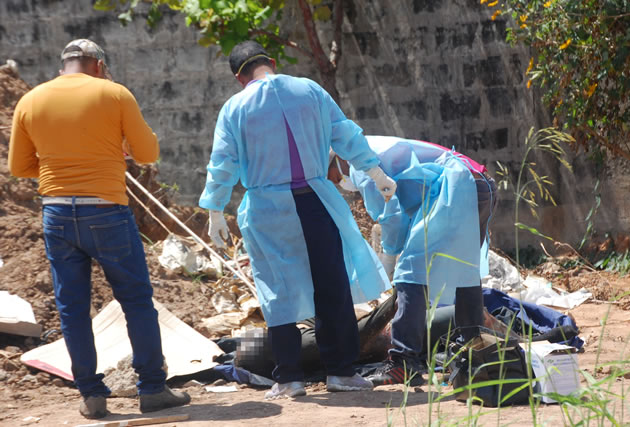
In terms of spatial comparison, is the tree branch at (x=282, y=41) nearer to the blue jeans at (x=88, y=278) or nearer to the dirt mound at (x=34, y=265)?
the dirt mound at (x=34, y=265)

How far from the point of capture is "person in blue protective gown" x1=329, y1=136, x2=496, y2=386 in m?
3.82

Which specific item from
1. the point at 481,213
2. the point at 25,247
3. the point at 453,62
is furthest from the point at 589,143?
the point at 25,247

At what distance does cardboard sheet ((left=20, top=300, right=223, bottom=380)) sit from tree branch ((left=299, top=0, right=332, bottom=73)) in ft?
10.1

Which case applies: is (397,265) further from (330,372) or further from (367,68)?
(367,68)

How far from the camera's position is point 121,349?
4414mm

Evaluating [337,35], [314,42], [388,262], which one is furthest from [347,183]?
[337,35]

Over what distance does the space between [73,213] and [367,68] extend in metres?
4.52

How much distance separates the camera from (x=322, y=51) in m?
7.07

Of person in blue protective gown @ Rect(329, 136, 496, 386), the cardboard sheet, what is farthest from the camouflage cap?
the cardboard sheet

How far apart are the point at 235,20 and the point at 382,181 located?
3.54 meters

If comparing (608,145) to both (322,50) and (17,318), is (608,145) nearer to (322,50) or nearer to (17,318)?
(322,50)

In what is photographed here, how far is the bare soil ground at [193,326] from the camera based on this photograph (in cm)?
320

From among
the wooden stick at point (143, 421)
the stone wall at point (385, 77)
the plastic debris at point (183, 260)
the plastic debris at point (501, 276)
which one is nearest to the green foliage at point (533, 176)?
the plastic debris at point (501, 276)

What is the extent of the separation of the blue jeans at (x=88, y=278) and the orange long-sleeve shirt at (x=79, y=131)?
103 mm
